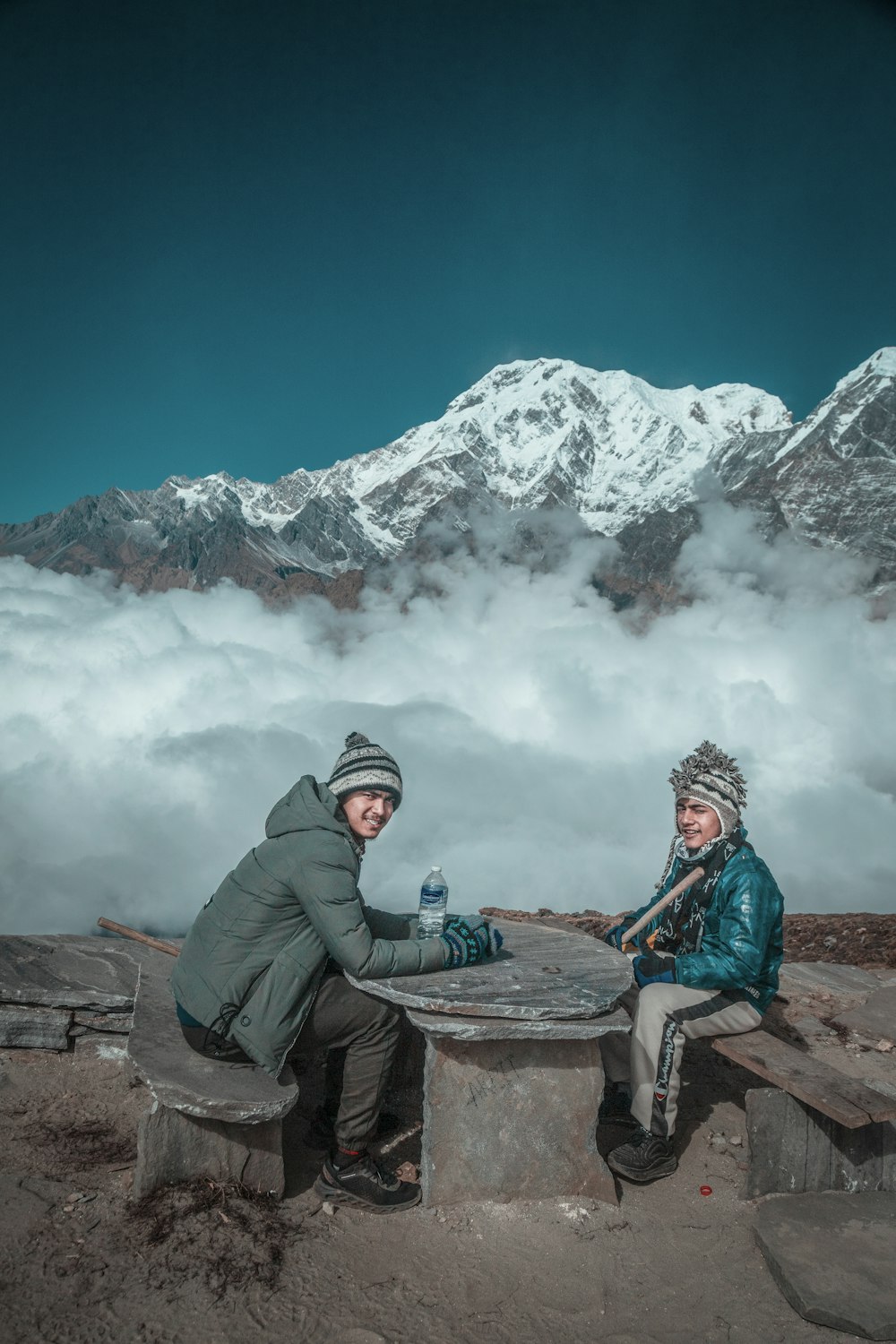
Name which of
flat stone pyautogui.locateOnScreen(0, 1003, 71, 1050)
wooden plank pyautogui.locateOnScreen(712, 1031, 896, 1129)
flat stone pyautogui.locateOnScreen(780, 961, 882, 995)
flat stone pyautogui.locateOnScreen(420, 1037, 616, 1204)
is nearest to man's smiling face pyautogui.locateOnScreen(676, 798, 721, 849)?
wooden plank pyautogui.locateOnScreen(712, 1031, 896, 1129)

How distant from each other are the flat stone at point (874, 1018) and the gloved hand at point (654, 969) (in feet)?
12.6

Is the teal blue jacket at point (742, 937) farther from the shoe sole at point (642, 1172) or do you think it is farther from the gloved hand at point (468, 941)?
the gloved hand at point (468, 941)

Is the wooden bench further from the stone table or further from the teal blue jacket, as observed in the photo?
the stone table

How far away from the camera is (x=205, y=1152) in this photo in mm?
4234

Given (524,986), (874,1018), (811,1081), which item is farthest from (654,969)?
(874,1018)

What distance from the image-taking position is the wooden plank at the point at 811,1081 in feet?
13.4

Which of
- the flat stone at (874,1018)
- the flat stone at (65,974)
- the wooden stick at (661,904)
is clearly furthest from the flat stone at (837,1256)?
the flat stone at (65,974)

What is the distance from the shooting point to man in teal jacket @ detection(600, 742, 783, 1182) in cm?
483

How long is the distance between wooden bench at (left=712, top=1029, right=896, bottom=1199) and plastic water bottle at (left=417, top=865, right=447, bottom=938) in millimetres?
2166

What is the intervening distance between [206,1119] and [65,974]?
3044mm

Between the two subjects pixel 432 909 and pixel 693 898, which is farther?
pixel 432 909

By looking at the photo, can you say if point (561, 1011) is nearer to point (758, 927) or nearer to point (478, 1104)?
point (478, 1104)

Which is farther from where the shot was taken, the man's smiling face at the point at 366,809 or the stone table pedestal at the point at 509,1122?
the man's smiling face at the point at 366,809

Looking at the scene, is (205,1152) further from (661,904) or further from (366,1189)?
(661,904)
